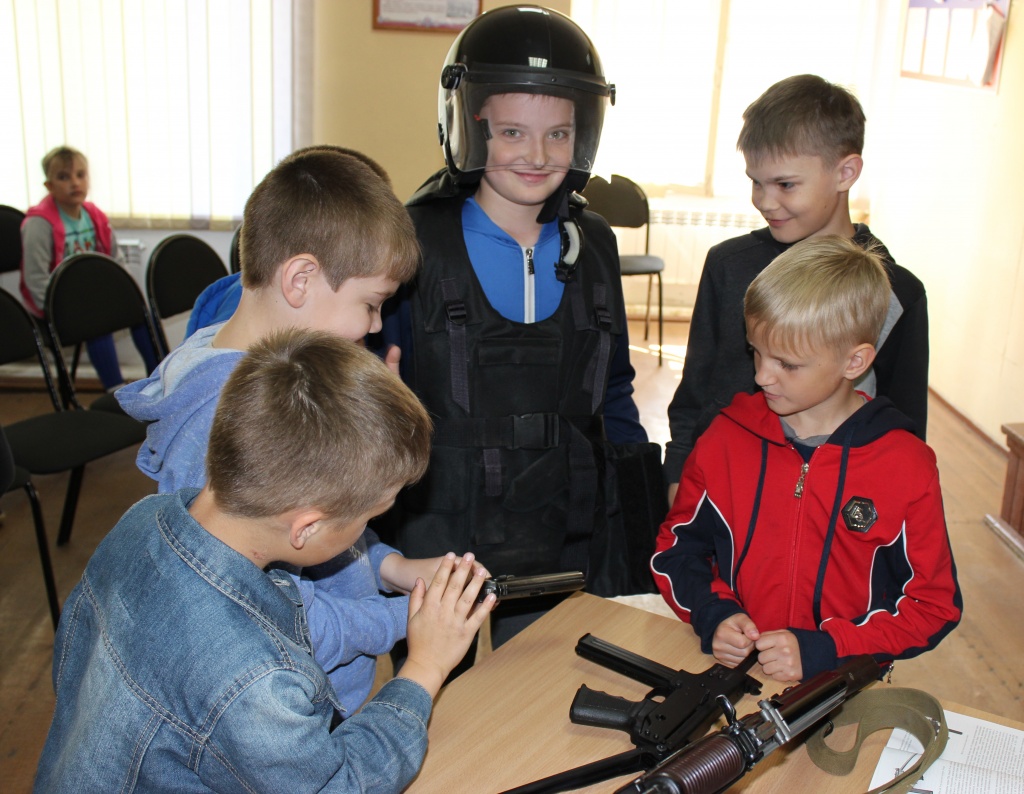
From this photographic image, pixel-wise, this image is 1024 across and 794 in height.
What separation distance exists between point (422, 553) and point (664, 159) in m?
4.86

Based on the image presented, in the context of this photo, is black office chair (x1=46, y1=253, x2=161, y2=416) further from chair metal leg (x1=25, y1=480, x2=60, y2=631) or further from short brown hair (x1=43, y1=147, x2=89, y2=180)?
short brown hair (x1=43, y1=147, x2=89, y2=180)

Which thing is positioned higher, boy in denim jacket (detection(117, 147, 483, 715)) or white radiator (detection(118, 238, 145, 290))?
boy in denim jacket (detection(117, 147, 483, 715))

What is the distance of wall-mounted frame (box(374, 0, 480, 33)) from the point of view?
4.69 meters

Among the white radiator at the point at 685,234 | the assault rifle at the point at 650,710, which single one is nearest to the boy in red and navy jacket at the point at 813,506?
the assault rifle at the point at 650,710

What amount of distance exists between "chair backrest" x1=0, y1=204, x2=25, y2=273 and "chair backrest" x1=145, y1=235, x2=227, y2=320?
43.7 inches

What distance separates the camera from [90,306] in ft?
11.1

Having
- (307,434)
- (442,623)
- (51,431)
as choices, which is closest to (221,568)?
(307,434)

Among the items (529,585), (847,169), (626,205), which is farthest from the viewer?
(626,205)

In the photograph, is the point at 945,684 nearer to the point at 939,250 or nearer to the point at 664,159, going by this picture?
the point at 939,250

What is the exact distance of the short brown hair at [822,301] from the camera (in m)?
1.45

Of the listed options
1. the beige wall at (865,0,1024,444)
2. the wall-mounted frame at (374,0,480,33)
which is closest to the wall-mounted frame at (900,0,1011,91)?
the beige wall at (865,0,1024,444)

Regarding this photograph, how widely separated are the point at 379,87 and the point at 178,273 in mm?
1676

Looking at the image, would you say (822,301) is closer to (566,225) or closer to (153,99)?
(566,225)

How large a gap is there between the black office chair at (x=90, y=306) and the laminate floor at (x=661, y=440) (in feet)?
1.58
